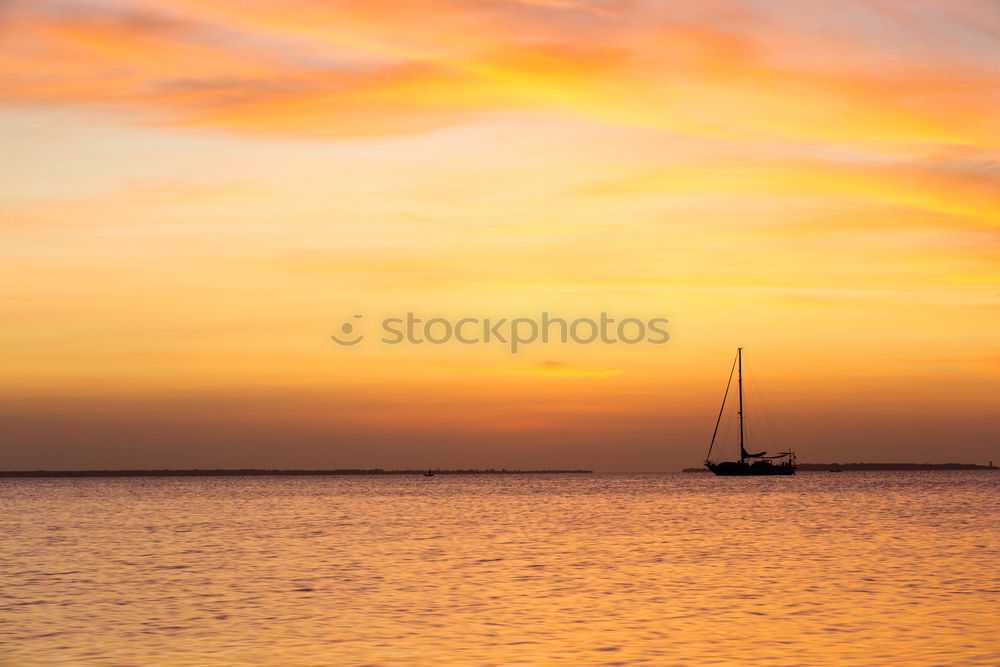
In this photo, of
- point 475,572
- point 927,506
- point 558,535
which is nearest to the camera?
point 475,572

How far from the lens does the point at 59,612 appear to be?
34.5 meters

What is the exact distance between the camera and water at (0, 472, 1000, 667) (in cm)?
2816

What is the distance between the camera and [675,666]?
26.0 meters

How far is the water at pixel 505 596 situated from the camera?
1109 inches

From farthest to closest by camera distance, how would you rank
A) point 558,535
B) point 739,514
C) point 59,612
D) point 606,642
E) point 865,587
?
point 739,514 < point 558,535 < point 865,587 < point 59,612 < point 606,642

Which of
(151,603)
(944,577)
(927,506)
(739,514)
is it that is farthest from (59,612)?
(927,506)

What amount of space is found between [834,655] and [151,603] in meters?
21.1

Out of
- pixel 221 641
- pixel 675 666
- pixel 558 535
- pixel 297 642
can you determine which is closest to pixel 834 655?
pixel 675 666

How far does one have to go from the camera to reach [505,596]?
37656 millimetres

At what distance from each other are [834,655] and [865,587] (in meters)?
13.3

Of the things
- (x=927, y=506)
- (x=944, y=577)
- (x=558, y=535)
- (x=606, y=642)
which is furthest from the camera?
(x=927, y=506)

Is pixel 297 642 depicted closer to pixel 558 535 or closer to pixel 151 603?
pixel 151 603

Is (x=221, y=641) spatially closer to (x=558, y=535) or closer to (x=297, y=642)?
(x=297, y=642)

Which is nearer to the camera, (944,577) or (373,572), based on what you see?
(944,577)
